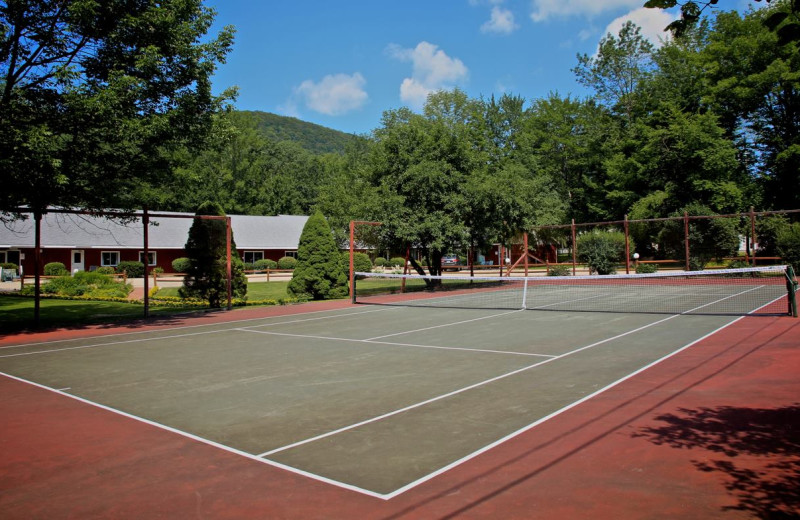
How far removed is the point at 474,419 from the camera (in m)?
6.66

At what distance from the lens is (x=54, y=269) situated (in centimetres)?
4191

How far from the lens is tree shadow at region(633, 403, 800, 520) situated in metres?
4.36

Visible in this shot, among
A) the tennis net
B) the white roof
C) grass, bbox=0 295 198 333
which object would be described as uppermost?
the white roof

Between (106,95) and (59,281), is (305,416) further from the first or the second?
(59,281)

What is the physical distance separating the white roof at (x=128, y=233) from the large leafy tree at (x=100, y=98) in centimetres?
2338

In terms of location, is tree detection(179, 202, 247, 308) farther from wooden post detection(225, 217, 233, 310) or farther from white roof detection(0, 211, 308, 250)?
white roof detection(0, 211, 308, 250)

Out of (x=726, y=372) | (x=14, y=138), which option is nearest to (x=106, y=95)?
(x=14, y=138)

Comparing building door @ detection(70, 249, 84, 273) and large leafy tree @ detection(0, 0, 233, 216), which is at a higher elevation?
large leafy tree @ detection(0, 0, 233, 216)

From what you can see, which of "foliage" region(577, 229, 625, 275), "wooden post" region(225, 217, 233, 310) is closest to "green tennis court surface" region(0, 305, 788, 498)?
"wooden post" region(225, 217, 233, 310)

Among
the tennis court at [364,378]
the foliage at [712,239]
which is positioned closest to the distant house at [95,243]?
the tennis court at [364,378]

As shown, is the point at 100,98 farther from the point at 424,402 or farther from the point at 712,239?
the point at 712,239

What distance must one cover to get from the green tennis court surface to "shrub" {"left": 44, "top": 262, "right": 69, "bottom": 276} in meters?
31.5

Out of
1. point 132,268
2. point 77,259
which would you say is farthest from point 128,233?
point 132,268

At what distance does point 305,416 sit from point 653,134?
43155 mm
